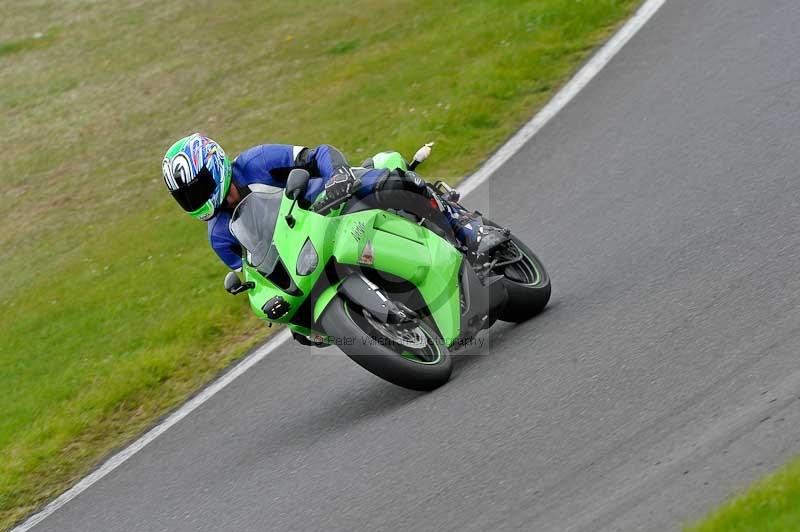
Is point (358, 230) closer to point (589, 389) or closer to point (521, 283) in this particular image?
point (521, 283)

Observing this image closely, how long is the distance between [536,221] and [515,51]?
408 centimetres

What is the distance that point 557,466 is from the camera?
17.7 ft

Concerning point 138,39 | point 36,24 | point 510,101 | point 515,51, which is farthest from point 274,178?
point 36,24

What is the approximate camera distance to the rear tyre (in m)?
7.48

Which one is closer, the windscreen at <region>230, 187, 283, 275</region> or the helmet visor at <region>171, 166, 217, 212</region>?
the windscreen at <region>230, 187, 283, 275</region>

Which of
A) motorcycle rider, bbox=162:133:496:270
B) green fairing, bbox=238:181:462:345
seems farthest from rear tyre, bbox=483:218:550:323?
green fairing, bbox=238:181:462:345

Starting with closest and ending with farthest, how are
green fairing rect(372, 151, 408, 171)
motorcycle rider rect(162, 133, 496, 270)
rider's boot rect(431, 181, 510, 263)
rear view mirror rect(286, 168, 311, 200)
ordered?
rear view mirror rect(286, 168, 311, 200)
motorcycle rider rect(162, 133, 496, 270)
green fairing rect(372, 151, 408, 171)
rider's boot rect(431, 181, 510, 263)

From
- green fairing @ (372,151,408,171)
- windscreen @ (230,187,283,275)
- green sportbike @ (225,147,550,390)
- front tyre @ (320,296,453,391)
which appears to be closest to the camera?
front tyre @ (320,296,453,391)

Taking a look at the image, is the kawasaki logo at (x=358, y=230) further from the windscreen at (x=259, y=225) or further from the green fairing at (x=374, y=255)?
the windscreen at (x=259, y=225)

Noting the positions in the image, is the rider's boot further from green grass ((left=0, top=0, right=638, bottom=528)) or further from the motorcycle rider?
green grass ((left=0, top=0, right=638, bottom=528))

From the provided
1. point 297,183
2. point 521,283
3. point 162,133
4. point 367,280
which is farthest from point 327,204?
point 162,133

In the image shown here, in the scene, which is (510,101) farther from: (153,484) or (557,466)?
(557,466)

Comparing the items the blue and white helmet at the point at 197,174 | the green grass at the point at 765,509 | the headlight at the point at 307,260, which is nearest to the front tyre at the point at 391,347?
the headlight at the point at 307,260

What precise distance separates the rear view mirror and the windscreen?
0.26 m
